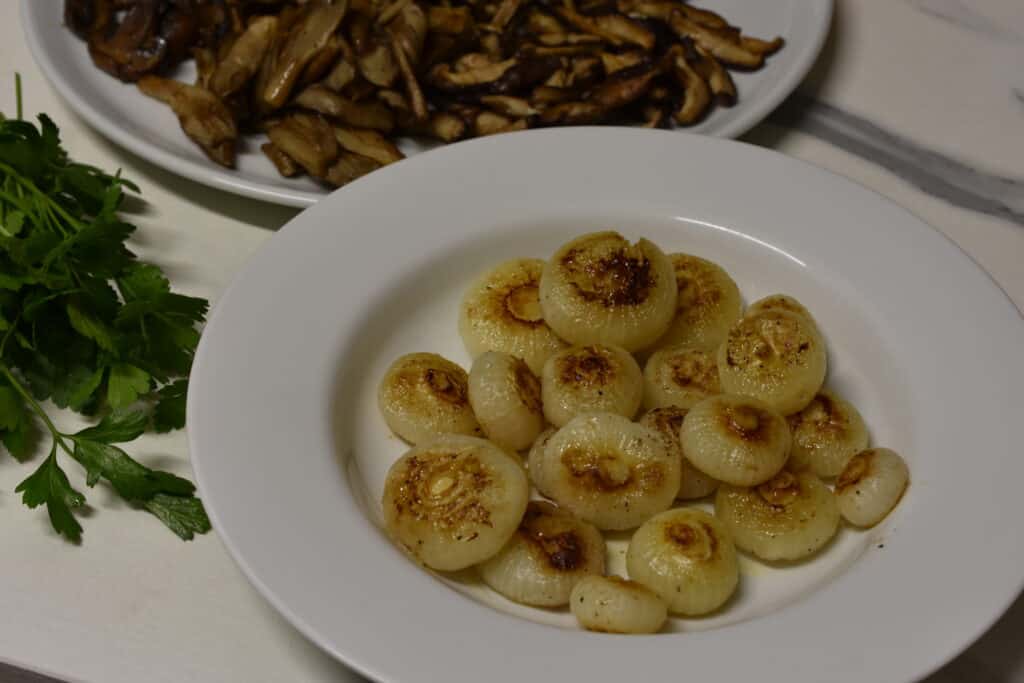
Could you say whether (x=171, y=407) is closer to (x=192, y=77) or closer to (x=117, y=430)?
(x=117, y=430)

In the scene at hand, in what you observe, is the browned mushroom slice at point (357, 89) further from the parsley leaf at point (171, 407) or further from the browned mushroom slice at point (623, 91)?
the parsley leaf at point (171, 407)

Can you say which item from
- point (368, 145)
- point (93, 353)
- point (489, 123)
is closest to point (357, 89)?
point (368, 145)

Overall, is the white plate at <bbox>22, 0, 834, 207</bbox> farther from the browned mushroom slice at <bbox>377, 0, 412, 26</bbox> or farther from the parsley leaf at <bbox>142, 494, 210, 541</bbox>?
the parsley leaf at <bbox>142, 494, 210, 541</bbox>

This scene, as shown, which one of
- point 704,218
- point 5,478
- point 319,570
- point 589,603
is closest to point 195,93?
point 5,478

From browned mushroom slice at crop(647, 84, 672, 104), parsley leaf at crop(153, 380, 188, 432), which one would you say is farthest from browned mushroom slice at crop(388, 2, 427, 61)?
parsley leaf at crop(153, 380, 188, 432)

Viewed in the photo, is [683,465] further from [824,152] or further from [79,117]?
[79,117]
